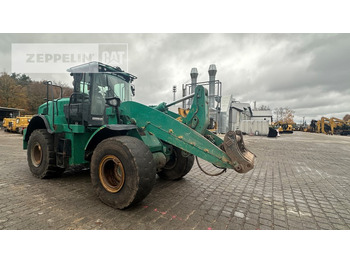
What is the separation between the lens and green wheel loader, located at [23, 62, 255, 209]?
113 inches

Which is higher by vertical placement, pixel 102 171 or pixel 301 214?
pixel 102 171

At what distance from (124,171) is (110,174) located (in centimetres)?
58

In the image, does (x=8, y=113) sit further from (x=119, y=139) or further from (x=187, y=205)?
(x=187, y=205)

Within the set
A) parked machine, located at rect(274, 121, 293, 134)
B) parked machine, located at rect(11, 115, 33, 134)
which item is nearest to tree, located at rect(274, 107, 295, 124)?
parked machine, located at rect(274, 121, 293, 134)

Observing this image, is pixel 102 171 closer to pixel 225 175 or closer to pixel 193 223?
pixel 193 223

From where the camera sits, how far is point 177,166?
181 inches

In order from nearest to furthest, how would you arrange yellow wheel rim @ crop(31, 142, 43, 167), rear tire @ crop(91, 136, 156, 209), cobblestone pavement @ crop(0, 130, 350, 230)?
cobblestone pavement @ crop(0, 130, 350, 230) → rear tire @ crop(91, 136, 156, 209) → yellow wheel rim @ crop(31, 142, 43, 167)

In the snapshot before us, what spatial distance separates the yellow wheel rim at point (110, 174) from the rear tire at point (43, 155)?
1979 mm

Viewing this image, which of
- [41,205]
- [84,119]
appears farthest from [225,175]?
[41,205]

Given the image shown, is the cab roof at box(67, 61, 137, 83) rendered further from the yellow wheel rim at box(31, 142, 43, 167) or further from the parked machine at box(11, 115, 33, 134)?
the parked machine at box(11, 115, 33, 134)

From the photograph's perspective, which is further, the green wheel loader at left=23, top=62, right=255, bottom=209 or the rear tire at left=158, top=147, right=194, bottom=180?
the rear tire at left=158, top=147, right=194, bottom=180

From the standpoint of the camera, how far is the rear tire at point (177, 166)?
455 centimetres

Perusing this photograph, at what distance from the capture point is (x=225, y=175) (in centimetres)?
547

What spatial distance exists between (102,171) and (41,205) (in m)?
1.12
